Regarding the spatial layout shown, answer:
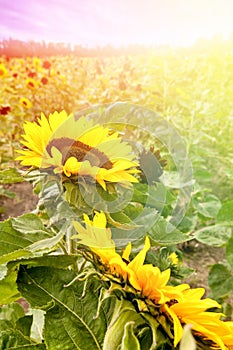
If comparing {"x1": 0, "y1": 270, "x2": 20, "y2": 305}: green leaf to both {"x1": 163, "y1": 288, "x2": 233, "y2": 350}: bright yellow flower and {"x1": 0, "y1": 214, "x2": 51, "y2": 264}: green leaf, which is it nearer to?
{"x1": 0, "y1": 214, "x2": 51, "y2": 264}: green leaf

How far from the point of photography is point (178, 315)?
356 millimetres

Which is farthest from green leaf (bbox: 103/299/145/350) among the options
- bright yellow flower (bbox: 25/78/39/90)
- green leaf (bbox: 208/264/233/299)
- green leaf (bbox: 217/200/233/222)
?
bright yellow flower (bbox: 25/78/39/90)

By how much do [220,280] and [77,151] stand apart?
28.6 inches

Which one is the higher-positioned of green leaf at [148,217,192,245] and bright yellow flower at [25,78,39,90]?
green leaf at [148,217,192,245]

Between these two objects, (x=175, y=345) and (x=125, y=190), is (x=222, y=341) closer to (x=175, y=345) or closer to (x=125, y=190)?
(x=175, y=345)

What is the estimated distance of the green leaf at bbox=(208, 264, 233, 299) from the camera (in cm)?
107

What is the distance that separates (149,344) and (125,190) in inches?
6.3

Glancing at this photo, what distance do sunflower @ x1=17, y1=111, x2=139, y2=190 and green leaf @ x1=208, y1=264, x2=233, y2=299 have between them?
0.68 meters

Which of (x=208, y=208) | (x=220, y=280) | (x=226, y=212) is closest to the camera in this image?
(x=226, y=212)

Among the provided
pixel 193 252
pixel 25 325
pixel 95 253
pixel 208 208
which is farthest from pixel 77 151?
pixel 193 252

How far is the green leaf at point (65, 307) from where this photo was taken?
402 millimetres

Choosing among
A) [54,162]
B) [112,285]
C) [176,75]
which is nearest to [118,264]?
[112,285]

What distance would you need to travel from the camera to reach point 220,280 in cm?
109

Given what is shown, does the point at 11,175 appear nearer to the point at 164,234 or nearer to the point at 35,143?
the point at 35,143
